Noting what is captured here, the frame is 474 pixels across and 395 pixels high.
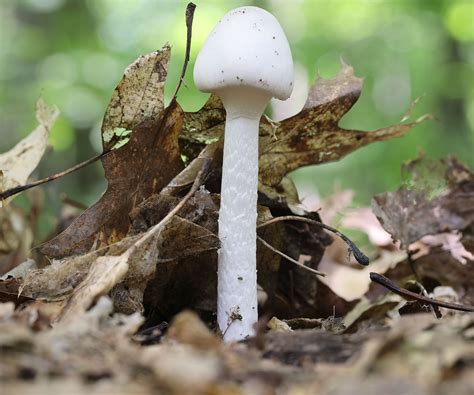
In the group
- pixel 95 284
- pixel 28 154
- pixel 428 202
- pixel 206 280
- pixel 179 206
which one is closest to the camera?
pixel 95 284

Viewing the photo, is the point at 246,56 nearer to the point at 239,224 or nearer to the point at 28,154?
the point at 239,224

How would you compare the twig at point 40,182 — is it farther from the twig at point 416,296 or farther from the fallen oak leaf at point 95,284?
the twig at point 416,296

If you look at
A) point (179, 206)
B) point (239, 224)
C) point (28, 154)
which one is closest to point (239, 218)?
point (239, 224)

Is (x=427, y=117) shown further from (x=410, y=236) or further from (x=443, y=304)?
(x=443, y=304)

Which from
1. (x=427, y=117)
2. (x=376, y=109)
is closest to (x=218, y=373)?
(x=427, y=117)

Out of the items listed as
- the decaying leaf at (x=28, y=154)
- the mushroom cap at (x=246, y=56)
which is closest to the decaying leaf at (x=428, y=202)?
the mushroom cap at (x=246, y=56)

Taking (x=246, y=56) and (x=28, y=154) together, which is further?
(x=28, y=154)
